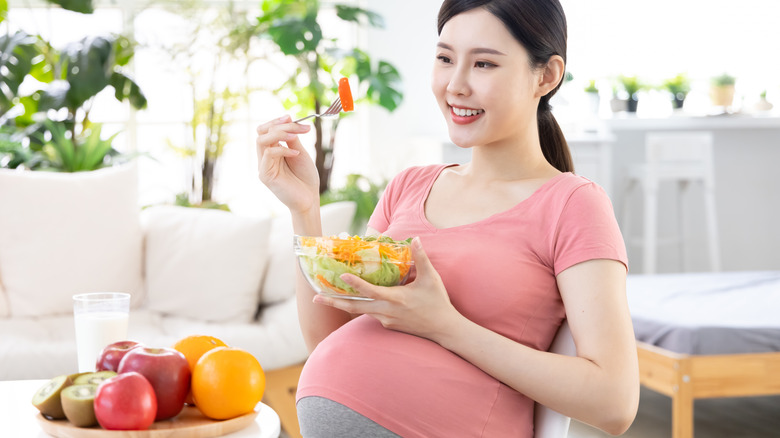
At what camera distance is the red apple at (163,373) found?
124cm

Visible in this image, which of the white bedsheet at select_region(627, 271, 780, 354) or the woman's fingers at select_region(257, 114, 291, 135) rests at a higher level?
the woman's fingers at select_region(257, 114, 291, 135)

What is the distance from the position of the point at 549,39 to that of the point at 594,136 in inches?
159

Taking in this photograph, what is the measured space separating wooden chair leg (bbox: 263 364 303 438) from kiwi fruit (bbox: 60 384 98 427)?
5.46 ft

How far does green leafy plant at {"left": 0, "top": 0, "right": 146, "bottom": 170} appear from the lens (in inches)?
171

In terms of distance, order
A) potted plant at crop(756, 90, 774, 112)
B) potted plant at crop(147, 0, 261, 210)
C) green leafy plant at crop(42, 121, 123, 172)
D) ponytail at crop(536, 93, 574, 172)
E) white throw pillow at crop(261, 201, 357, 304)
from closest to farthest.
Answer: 1. ponytail at crop(536, 93, 574, 172)
2. white throw pillow at crop(261, 201, 357, 304)
3. green leafy plant at crop(42, 121, 123, 172)
4. potted plant at crop(147, 0, 261, 210)
5. potted plant at crop(756, 90, 774, 112)

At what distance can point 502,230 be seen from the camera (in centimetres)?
133

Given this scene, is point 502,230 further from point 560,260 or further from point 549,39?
point 549,39

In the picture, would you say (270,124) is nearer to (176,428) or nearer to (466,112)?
(466,112)

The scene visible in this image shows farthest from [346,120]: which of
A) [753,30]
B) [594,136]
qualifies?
[753,30]

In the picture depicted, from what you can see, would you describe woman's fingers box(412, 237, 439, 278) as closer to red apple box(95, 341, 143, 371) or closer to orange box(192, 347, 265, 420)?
orange box(192, 347, 265, 420)

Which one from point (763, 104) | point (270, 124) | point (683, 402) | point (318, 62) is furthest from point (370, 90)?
point (270, 124)

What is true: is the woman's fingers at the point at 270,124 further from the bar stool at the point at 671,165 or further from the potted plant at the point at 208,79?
the bar stool at the point at 671,165

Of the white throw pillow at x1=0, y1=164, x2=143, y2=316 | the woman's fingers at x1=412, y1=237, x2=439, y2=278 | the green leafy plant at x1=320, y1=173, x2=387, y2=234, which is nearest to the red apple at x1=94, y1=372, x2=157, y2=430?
the woman's fingers at x1=412, y1=237, x2=439, y2=278

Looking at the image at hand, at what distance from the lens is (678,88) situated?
5.93m
